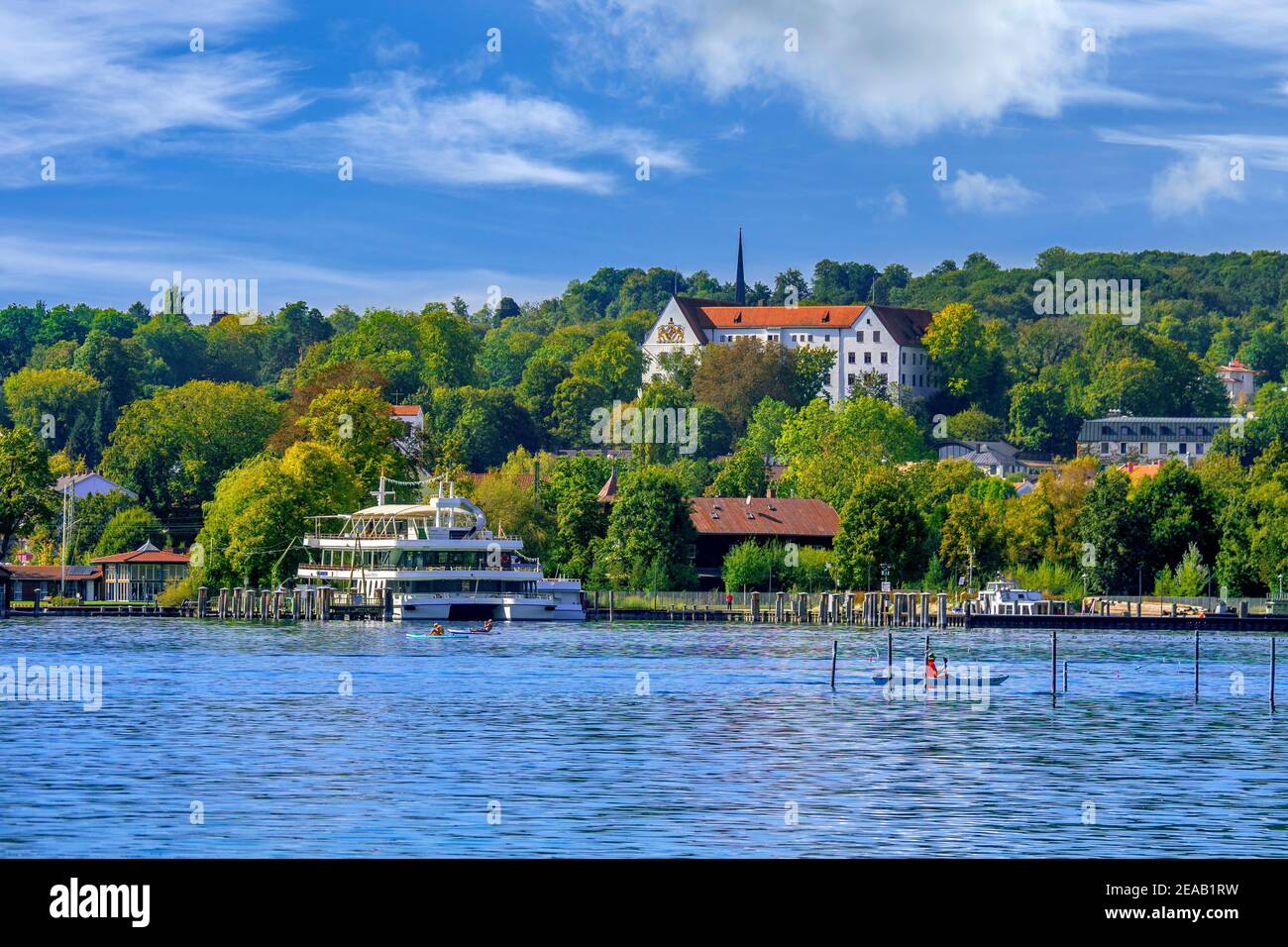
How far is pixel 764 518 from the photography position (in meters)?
159

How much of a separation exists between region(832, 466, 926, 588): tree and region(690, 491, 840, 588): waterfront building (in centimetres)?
783

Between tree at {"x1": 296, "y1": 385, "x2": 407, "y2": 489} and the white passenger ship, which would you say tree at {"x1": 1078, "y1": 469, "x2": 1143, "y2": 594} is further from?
tree at {"x1": 296, "y1": 385, "x2": 407, "y2": 489}

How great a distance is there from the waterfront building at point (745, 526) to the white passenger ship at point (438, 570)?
875 inches

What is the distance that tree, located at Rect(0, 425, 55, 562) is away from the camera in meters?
143

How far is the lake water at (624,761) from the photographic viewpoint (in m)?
40.0

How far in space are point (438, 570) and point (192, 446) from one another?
6232cm

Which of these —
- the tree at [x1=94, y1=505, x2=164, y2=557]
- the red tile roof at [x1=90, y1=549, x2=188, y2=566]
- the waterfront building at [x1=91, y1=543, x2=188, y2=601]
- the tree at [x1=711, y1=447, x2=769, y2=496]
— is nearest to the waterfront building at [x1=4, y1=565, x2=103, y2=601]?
the waterfront building at [x1=91, y1=543, x2=188, y2=601]

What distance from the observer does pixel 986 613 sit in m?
136

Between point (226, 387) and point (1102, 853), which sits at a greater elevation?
point (226, 387)

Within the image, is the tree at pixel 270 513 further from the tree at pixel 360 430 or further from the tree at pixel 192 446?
the tree at pixel 192 446

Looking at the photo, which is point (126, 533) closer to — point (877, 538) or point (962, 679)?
point (877, 538)
